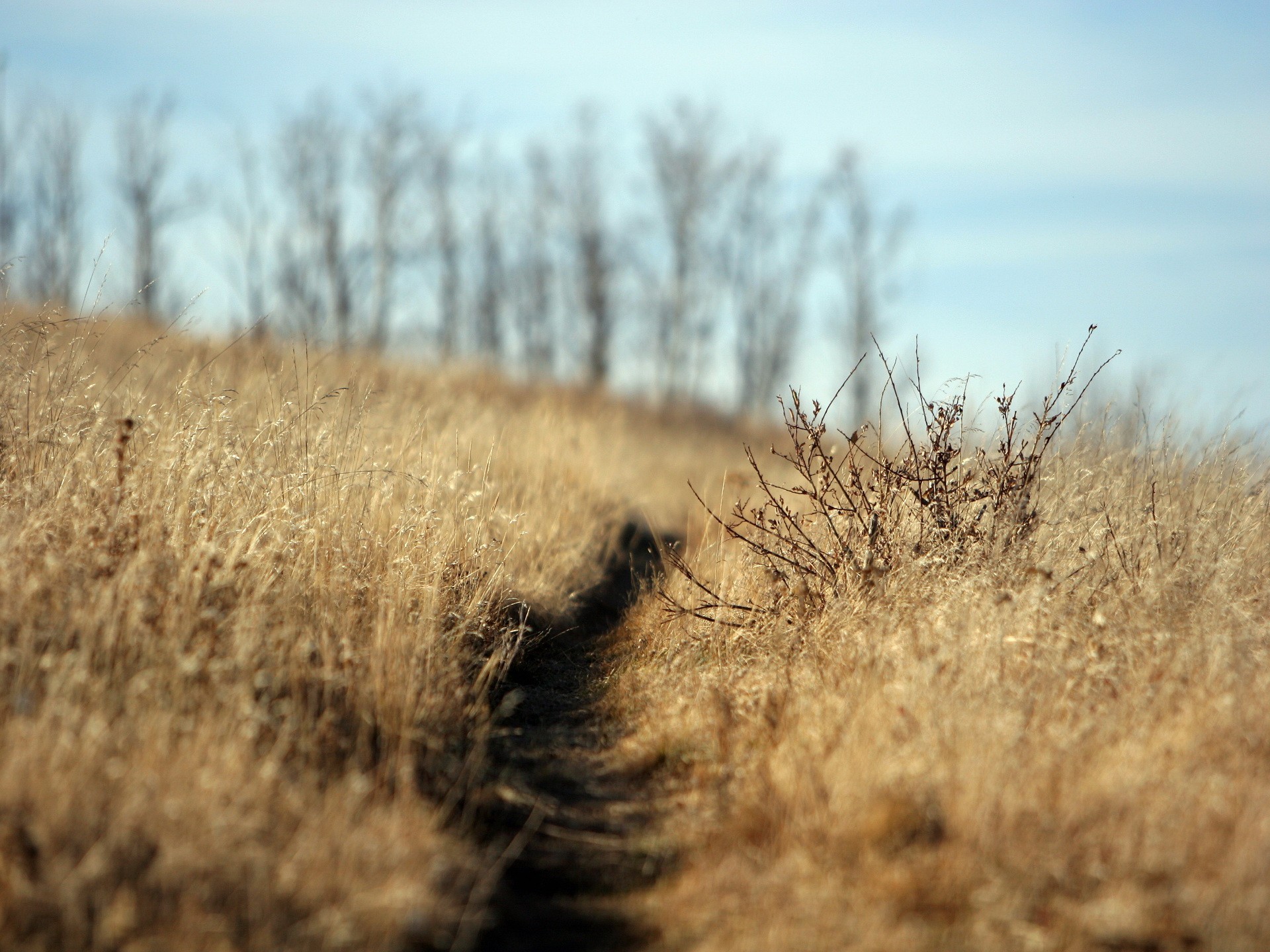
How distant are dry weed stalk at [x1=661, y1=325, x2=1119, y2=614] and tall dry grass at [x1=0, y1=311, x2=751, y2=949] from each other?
153 cm

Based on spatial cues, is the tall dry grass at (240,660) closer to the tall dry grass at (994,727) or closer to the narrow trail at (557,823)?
the narrow trail at (557,823)

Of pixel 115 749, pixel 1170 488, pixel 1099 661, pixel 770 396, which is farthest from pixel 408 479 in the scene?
pixel 770 396

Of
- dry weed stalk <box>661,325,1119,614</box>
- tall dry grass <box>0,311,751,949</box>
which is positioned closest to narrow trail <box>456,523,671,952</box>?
tall dry grass <box>0,311,751,949</box>

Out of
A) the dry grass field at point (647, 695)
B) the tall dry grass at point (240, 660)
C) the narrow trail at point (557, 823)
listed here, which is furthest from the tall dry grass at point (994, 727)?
the tall dry grass at point (240, 660)

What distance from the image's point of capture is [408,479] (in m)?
5.91

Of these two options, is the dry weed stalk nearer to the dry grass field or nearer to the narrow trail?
the dry grass field

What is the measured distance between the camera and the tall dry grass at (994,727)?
106 inches

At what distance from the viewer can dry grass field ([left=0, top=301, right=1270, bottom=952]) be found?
2611 mm

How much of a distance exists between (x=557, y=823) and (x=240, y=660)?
1.31m

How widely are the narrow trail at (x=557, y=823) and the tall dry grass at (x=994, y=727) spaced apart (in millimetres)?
164

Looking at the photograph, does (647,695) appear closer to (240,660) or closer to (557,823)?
(557,823)

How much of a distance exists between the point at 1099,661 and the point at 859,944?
6.48 ft

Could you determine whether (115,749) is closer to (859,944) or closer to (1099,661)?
(859,944)

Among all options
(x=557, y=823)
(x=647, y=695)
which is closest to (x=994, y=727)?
(x=557, y=823)
